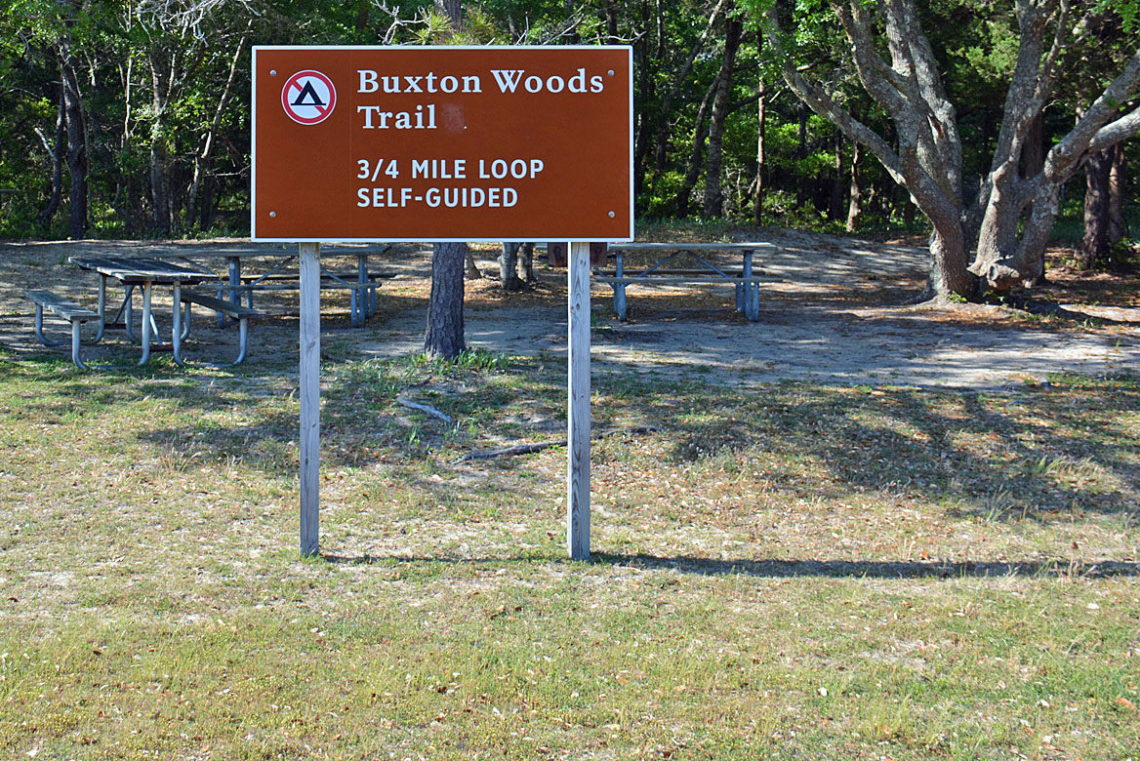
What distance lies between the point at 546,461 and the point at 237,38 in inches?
712

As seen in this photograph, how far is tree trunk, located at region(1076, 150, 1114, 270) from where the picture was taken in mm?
20406

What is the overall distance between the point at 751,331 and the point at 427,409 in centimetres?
569

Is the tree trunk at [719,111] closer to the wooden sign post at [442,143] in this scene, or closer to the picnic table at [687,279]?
the picnic table at [687,279]

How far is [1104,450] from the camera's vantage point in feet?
25.7

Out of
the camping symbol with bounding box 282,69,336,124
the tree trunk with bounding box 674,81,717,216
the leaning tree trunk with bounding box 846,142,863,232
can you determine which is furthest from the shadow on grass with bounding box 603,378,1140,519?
the leaning tree trunk with bounding box 846,142,863,232

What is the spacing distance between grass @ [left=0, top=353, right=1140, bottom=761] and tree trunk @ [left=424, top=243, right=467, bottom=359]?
556 millimetres

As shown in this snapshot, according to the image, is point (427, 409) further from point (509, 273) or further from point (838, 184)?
point (838, 184)

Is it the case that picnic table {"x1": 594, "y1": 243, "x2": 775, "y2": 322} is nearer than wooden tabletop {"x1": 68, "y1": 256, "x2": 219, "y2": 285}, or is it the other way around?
wooden tabletop {"x1": 68, "y1": 256, "x2": 219, "y2": 285}

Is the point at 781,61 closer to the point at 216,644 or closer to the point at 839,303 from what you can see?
the point at 839,303

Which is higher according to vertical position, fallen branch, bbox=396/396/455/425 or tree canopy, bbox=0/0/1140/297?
Result: tree canopy, bbox=0/0/1140/297

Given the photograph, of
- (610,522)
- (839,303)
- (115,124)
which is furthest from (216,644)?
(115,124)

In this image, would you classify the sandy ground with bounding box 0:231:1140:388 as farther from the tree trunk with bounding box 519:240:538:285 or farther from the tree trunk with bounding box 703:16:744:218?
the tree trunk with bounding box 703:16:744:218

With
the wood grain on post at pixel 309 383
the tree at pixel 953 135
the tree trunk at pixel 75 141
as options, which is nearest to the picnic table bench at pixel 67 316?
the wood grain on post at pixel 309 383

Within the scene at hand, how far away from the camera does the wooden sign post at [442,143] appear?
5324mm
